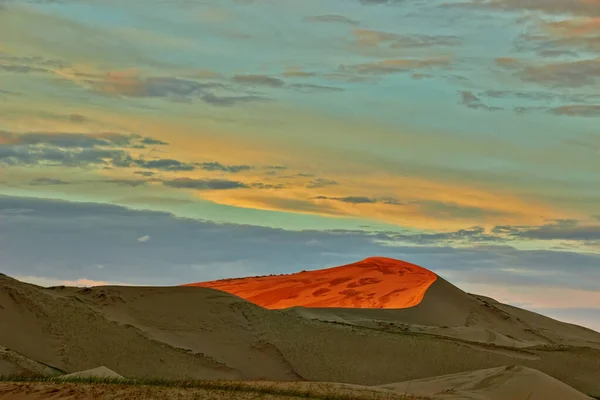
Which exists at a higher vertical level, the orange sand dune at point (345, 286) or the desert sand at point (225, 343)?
the orange sand dune at point (345, 286)

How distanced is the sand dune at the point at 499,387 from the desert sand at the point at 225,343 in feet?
12.9

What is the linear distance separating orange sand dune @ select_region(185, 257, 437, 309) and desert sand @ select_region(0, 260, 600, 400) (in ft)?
25.0

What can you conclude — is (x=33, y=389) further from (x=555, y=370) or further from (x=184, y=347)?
(x=555, y=370)

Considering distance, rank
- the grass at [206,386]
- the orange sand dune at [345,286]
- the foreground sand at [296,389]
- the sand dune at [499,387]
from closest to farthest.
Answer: the foreground sand at [296,389] < the grass at [206,386] < the sand dune at [499,387] < the orange sand dune at [345,286]

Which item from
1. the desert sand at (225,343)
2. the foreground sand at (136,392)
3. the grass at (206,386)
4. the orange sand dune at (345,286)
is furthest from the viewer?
the orange sand dune at (345,286)

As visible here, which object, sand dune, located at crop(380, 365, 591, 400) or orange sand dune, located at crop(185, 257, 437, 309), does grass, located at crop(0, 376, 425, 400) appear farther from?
orange sand dune, located at crop(185, 257, 437, 309)

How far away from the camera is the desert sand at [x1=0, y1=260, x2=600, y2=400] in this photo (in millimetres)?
28781

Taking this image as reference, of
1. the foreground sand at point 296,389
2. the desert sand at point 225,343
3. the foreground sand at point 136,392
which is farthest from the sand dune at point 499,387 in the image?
the foreground sand at point 136,392

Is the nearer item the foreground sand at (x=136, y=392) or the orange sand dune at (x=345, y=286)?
the foreground sand at (x=136, y=392)

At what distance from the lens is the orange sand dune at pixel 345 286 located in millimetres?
46812

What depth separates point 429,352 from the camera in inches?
1292

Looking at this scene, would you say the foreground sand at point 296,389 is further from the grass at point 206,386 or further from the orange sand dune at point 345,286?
the orange sand dune at point 345,286

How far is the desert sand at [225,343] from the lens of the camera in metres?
28.8

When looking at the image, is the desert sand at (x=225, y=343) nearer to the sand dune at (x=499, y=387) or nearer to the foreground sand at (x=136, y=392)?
the sand dune at (x=499, y=387)
